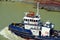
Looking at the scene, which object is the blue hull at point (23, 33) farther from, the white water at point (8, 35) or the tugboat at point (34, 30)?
the white water at point (8, 35)

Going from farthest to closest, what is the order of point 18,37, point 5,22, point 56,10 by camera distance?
point 56,10 → point 5,22 → point 18,37

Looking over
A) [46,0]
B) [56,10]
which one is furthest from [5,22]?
[46,0]

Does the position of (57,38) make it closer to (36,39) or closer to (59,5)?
(36,39)

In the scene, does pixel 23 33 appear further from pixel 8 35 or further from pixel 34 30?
pixel 8 35

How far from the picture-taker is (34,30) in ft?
55.2

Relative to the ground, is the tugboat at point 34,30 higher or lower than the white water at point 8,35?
higher

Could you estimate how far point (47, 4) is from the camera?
34.8 metres

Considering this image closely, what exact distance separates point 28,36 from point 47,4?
18.5 m

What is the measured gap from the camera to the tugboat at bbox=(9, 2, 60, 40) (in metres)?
16.3

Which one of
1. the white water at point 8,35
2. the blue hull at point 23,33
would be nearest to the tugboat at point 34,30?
the blue hull at point 23,33

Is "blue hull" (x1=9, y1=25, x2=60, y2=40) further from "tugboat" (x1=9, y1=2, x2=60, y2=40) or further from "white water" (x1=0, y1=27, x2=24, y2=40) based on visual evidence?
"white water" (x1=0, y1=27, x2=24, y2=40)

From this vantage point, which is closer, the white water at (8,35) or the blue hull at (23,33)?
the blue hull at (23,33)

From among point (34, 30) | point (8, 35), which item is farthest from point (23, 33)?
point (8, 35)

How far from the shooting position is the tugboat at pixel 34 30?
16297 mm
